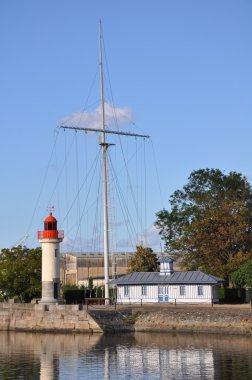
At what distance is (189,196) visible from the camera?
9800 centimetres

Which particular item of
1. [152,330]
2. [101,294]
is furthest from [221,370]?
[101,294]

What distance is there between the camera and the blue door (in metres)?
76.0

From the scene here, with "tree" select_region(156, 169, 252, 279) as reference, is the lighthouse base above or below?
below

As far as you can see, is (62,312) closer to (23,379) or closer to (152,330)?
(152,330)

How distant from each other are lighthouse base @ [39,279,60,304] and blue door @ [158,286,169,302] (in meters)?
10.3

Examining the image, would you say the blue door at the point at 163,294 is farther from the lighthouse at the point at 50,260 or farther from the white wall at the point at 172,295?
the lighthouse at the point at 50,260

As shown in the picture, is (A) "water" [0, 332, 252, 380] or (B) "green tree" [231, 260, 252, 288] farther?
(B) "green tree" [231, 260, 252, 288]

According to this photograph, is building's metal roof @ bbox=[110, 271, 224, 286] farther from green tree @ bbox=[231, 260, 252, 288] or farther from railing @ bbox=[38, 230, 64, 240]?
railing @ bbox=[38, 230, 64, 240]

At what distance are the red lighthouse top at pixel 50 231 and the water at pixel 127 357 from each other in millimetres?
12431

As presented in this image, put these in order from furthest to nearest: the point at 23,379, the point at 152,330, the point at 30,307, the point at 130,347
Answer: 1. the point at 30,307
2. the point at 152,330
3. the point at 130,347
4. the point at 23,379

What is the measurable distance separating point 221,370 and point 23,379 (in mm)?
11124

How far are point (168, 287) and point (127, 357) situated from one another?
87.0ft

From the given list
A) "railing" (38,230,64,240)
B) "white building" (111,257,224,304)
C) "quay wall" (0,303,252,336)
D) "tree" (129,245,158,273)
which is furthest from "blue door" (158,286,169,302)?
"tree" (129,245,158,273)

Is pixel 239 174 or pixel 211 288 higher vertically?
pixel 239 174
